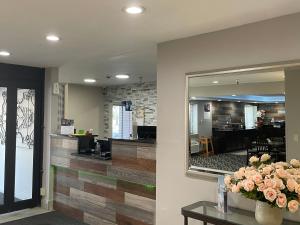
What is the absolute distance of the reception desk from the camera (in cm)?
346

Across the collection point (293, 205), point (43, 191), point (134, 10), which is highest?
point (134, 10)

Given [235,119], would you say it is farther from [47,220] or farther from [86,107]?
[86,107]

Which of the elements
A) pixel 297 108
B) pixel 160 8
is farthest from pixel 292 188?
pixel 160 8

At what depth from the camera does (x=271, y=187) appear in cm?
204

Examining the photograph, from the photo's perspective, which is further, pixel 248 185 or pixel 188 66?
pixel 188 66

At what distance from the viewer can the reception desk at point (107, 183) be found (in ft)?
11.4

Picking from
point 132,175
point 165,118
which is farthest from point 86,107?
point 165,118

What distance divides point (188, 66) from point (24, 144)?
10.4 feet

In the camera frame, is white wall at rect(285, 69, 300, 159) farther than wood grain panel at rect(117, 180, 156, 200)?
No

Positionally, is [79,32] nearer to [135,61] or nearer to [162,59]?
[162,59]

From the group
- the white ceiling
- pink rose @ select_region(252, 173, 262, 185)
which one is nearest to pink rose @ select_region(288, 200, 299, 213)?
pink rose @ select_region(252, 173, 262, 185)

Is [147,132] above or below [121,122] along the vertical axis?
below

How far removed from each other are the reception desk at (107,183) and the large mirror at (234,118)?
625 mm

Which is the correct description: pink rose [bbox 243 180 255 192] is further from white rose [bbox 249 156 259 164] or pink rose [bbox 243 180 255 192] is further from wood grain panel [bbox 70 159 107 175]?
wood grain panel [bbox 70 159 107 175]
